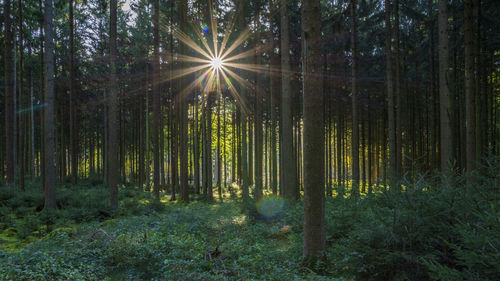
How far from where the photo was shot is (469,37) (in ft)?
Answer: 31.2

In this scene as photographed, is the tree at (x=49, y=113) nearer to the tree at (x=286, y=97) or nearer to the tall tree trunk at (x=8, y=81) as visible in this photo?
the tall tree trunk at (x=8, y=81)

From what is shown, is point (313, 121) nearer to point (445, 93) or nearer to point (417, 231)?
point (417, 231)

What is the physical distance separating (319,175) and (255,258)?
2331mm

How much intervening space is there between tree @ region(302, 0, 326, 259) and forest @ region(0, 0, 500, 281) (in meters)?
0.02

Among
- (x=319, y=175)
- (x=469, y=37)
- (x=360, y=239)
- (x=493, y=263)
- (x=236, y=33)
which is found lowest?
(x=360, y=239)

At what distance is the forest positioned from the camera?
5117 millimetres

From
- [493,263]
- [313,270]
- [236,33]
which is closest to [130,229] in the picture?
[313,270]

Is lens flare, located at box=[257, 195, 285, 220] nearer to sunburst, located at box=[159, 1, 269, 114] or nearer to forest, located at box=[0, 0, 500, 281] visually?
forest, located at box=[0, 0, 500, 281]

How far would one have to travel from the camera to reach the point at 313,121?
6.07 meters

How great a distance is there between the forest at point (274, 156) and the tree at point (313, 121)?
23mm

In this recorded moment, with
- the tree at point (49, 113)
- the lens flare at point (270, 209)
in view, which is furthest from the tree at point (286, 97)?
the tree at point (49, 113)

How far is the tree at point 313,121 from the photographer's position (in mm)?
6059

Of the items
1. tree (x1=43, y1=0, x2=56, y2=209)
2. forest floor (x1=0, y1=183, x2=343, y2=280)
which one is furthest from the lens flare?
tree (x1=43, y1=0, x2=56, y2=209)

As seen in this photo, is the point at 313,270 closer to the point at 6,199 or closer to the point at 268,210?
the point at 268,210
